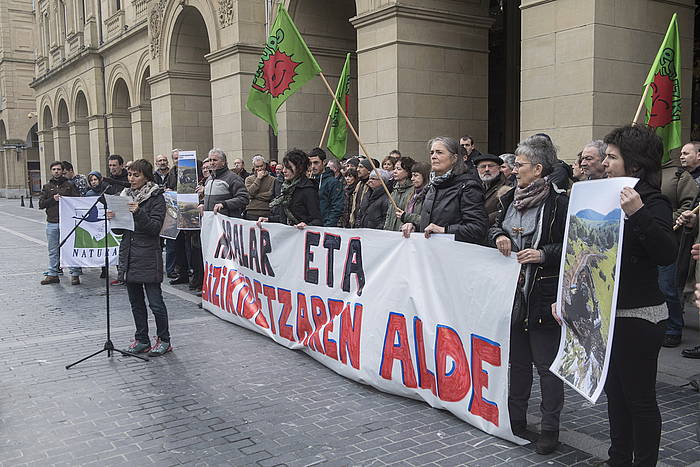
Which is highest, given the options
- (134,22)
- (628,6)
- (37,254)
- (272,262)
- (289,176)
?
(134,22)

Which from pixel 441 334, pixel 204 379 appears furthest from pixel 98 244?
pixel 441 334

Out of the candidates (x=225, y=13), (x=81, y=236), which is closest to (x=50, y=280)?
(x=81, y=236)

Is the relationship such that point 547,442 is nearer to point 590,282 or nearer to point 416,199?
point 590,282

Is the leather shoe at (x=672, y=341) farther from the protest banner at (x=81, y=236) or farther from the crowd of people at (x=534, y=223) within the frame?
the protest banner at (x=81, y=236)

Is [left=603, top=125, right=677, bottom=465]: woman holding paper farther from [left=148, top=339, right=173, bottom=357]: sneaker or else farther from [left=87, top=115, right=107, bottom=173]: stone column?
[left=87, top=115, right=107, bottom=173]: stone column

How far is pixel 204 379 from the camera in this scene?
5.72 meters

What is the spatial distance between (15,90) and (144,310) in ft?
177

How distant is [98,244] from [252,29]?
7478 mm

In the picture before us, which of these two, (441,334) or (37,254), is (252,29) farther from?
(441,334)

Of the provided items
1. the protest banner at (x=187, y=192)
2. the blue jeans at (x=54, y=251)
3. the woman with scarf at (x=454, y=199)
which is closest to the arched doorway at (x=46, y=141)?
the blue jeans at (x=54, y=251)

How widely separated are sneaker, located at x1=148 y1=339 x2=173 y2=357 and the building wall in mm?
52370

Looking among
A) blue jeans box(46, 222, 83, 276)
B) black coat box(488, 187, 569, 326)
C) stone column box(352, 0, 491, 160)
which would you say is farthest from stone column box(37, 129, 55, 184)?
black coat box(488, 187, 569, 326)

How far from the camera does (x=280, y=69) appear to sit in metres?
7.49

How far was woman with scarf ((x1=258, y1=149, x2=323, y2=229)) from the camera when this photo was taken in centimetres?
723
